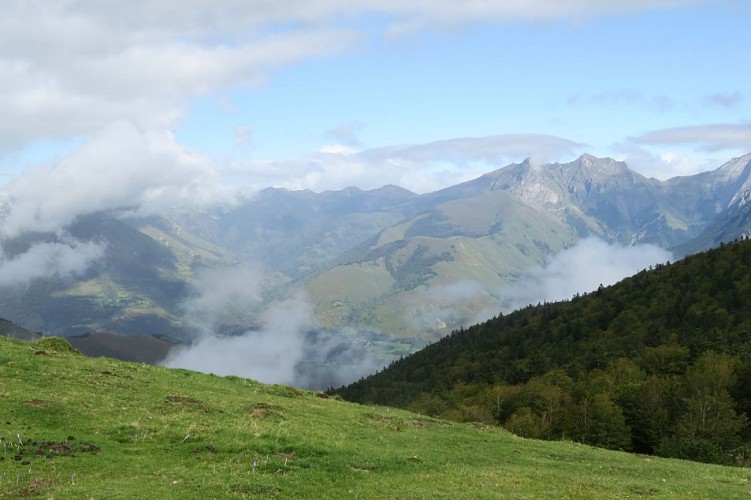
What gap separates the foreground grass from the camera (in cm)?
2139

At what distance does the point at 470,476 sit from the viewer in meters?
25.9

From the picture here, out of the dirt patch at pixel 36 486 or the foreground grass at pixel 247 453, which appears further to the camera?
the foreground grass at pixel 247 453

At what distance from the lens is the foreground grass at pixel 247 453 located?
21.4m

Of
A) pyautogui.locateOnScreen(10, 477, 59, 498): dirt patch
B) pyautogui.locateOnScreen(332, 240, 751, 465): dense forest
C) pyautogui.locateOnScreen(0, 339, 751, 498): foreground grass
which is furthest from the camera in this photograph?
pyautogui.locateOnScreen(332, 240, 751, 465): dense forest

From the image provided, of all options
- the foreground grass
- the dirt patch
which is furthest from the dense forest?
the dirt patch

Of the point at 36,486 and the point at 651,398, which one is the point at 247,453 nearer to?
the point at 36,486

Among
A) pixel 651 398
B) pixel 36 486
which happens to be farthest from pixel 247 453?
pixel 651 398

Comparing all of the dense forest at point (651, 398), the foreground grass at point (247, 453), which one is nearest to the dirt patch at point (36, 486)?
the foreground grass at point (247, 453)

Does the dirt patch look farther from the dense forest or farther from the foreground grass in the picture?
the dense forest

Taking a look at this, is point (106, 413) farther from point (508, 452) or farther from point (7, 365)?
point (508, 452)

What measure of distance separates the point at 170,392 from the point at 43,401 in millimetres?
9080

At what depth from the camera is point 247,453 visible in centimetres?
2556

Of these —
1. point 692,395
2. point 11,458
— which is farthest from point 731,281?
point 11,458

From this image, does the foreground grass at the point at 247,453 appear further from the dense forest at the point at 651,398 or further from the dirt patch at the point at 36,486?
the dense forest at the point at 651,398
